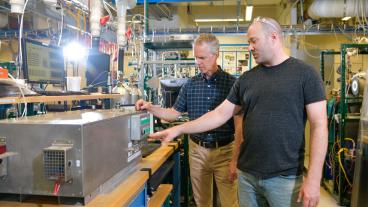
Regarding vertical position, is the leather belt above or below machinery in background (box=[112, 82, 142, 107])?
below

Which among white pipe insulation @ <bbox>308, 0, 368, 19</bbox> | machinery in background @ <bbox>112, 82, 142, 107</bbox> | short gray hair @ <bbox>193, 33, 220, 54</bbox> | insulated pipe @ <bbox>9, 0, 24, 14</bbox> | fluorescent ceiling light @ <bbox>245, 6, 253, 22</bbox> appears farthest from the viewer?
fluorescent ceiling light @ <bbox>245, 6, 253, 22</bbox>

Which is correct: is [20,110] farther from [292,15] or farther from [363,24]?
[292,15]

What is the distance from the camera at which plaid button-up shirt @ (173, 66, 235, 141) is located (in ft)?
7.31

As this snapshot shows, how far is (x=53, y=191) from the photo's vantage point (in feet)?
3.40

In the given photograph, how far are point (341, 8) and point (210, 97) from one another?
3.32m

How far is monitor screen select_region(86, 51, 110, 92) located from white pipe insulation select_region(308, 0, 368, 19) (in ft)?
10.5

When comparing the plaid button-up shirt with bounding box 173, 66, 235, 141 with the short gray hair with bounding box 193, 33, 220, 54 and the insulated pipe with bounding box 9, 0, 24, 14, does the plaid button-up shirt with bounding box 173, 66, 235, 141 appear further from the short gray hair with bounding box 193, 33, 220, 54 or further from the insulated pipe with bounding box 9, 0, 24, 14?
the insulated pipe with bounding box 9, 0, 24, 14

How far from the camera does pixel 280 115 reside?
151 cm

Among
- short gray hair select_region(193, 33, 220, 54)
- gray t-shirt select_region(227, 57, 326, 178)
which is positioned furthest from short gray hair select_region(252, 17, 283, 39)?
short gray hair select_region(193, 33, 220, 54)

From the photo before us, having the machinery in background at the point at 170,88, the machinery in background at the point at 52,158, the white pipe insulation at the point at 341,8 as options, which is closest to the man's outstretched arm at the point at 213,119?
the machinery in background at the point at 52,158

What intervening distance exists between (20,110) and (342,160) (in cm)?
329

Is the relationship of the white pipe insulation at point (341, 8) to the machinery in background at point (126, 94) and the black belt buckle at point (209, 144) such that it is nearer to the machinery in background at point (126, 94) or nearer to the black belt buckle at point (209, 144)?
the machinery in background at point (126, 94)

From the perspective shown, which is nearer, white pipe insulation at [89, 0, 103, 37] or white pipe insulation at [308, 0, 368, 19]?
white pipe insulation at [89, 0, 103, 37]

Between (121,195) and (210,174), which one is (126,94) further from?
(121,195)
